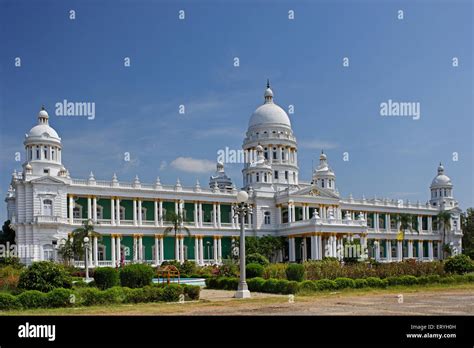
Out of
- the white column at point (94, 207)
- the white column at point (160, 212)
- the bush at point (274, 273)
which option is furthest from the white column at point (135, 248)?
the bush at point (274, 273)

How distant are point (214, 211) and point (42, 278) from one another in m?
43.8

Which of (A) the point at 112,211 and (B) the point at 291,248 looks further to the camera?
(B) the point at 291,248

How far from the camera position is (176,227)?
189 ft

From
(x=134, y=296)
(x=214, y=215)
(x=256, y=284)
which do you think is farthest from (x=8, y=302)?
(x=214, y=215)

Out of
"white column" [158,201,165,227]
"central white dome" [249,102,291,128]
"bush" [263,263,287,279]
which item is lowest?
"bush" [263,263,287,279]

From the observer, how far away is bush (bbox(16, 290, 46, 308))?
65.7ft

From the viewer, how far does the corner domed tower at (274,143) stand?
75.6 m

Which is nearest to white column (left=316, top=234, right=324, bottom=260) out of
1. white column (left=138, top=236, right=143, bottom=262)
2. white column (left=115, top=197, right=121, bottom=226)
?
white column (left=138, top=236, right=143, bottom=262)

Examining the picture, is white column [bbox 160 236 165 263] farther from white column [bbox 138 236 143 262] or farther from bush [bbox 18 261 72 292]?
bush [bbox 18 261 72 292]

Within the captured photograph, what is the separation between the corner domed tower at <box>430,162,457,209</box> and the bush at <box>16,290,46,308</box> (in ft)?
264

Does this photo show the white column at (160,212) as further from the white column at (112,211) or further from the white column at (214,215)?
the white column at (214,215)

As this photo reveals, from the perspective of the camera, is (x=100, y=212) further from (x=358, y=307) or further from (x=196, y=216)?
(x=358, y=307)
